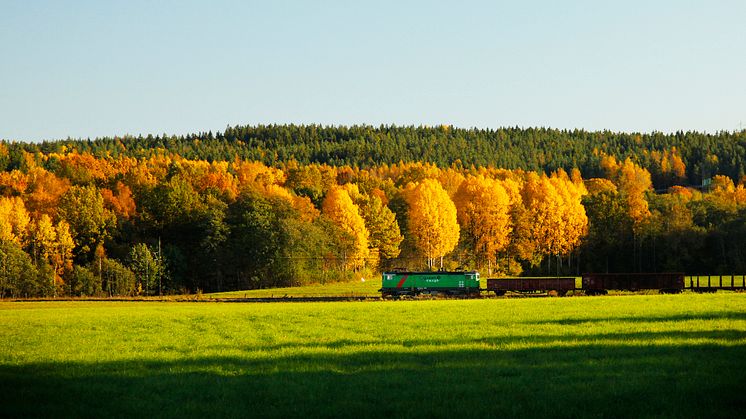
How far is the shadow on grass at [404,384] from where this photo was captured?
57.2 feet

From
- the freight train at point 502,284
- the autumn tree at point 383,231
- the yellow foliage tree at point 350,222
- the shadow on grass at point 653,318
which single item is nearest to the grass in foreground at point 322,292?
the freight train at point 502,284

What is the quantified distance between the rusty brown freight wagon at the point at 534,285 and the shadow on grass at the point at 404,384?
50.9 meters

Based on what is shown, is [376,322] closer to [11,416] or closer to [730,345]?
[730,345]

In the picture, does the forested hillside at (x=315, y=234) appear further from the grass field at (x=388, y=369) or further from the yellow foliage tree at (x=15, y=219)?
the grass field at (x=388, y=369)

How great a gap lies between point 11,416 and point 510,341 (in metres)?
16.5

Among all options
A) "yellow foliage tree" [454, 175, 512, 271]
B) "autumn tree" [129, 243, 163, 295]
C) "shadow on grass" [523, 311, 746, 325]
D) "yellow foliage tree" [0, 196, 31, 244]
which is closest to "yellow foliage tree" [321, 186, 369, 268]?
"yellow foliage tree" [454, 175, 512, 271]

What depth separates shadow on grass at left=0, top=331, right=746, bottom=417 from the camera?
686 inches

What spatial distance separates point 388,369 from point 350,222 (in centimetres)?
9557

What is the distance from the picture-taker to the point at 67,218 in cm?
11256

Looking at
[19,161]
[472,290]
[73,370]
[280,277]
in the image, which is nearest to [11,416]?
[73,370]

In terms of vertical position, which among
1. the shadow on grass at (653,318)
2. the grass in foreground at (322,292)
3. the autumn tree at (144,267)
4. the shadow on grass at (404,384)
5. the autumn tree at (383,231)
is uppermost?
the autumn tree at (383,231)

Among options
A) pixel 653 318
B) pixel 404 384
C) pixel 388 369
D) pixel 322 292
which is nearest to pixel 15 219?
pixel 322 292

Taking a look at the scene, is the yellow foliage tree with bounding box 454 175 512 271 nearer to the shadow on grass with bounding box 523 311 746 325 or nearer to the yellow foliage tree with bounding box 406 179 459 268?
the yellow foliage tree with bounding box 406 179 459 268

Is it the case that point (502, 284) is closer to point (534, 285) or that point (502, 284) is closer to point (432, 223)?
point (534, 285)
